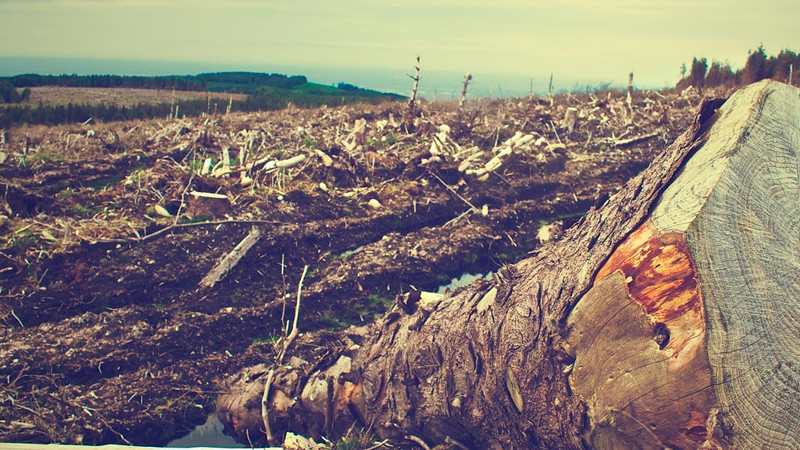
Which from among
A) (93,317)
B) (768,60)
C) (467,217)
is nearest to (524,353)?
(93,317)

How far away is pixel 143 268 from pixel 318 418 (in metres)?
3.41

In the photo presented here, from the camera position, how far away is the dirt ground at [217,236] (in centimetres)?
487

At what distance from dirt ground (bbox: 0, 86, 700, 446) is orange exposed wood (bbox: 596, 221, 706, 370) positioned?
0.87m

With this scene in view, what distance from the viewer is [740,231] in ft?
7.62

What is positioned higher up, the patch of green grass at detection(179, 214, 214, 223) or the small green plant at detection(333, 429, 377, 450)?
the patch of green grass at detection(179, 214, 214, 223)

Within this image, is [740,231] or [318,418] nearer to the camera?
[740,231]

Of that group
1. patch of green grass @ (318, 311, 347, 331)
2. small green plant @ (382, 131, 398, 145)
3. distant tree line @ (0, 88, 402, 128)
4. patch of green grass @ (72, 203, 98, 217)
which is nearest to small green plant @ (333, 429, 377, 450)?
patch of green grass @ (318, 311, 347, 331)

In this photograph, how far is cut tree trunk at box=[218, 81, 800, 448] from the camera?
2229 millimetres

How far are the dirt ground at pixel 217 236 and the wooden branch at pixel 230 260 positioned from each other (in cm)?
7

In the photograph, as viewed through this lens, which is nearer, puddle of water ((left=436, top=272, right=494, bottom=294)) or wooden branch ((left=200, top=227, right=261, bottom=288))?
wooden branch ((left=200, top=227, right=261, bottom=288))

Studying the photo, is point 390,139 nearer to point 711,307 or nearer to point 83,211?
point 83,211

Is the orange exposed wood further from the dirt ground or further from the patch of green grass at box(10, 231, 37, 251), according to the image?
→ the patch of green grass at box(10, 231, 37, 251)

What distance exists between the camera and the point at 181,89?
29.3 meters

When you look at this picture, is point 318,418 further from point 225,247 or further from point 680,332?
point 225,247
